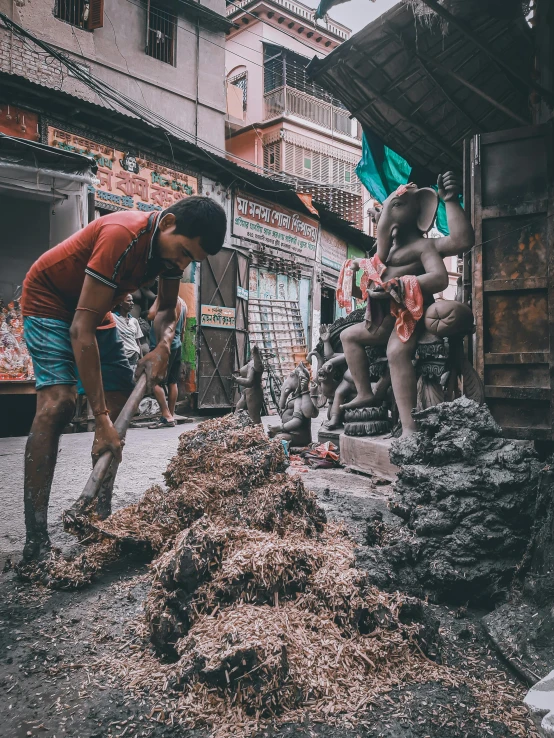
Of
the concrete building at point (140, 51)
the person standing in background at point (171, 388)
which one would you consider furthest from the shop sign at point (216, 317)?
the concrete building at point (140, 51)

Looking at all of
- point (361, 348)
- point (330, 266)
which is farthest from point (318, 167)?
point (361, 348)

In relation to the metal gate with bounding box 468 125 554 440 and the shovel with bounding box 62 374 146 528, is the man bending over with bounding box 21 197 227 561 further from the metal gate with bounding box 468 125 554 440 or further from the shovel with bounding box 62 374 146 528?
the metal gate with bounding box 468 125 554 440

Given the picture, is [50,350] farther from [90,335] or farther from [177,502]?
[177,502]

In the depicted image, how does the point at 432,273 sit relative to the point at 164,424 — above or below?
above

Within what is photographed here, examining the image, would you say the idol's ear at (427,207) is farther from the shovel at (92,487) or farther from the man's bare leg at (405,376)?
the shovel at (92,487)

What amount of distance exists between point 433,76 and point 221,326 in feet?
23.0

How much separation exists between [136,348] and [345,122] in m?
15.5

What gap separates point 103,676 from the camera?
1.59 metres

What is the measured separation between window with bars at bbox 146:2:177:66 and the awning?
7548 millimetres

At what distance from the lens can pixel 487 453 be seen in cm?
242

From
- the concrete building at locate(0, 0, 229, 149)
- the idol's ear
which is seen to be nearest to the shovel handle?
the idol's ear

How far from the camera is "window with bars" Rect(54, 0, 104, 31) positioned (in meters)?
9.91

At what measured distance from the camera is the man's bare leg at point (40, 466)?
234 cm

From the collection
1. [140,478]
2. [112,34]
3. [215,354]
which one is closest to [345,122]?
[112,34]
